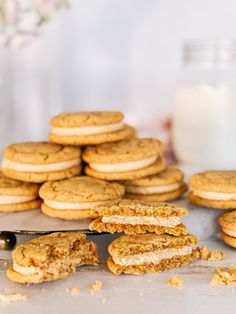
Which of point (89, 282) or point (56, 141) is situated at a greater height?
point (56, 141)

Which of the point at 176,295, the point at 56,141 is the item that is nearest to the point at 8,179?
the point at 56,141

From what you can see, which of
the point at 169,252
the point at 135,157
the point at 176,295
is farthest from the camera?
the point at 135,157

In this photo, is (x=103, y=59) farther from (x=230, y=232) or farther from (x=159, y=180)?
(x=230, y=232)

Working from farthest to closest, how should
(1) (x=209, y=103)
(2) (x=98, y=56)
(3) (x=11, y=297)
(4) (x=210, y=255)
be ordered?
(2) (x=98, y=56), (1) (x=209, y=103), (4) (x=210, y=255), (3) (x=11, y=297)

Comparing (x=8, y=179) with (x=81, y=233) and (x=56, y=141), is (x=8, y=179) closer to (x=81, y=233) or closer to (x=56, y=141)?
(x=56, y=141)

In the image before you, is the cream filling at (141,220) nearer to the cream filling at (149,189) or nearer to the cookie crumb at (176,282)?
the cookie crumb at (176,282)

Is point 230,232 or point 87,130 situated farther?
point 87,130

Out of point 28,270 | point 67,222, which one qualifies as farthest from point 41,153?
point 28,270
